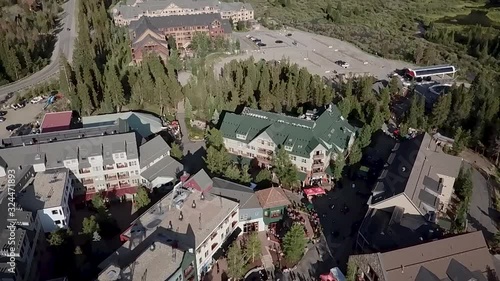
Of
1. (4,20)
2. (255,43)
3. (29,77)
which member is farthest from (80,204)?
(4,20)

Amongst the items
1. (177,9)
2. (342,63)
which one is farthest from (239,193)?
(177,9)

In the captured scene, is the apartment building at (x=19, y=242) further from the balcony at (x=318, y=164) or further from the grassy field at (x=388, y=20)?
the grassy field at (x=388, y=20)

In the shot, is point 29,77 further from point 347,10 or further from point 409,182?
point 347,10

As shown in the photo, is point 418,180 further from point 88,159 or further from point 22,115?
point 22,115

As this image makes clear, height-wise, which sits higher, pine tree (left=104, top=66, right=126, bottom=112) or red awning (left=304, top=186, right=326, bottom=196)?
pine tree (left=104, top=66, right=126, bottom=112)

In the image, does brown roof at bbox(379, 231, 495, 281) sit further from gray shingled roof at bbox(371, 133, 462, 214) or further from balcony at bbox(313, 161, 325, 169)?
balcony at bbox(313, 161, 325, 169)

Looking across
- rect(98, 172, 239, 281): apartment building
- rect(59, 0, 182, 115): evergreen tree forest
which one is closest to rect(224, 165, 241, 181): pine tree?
rect(98, 172, 239, 281): apartment building
